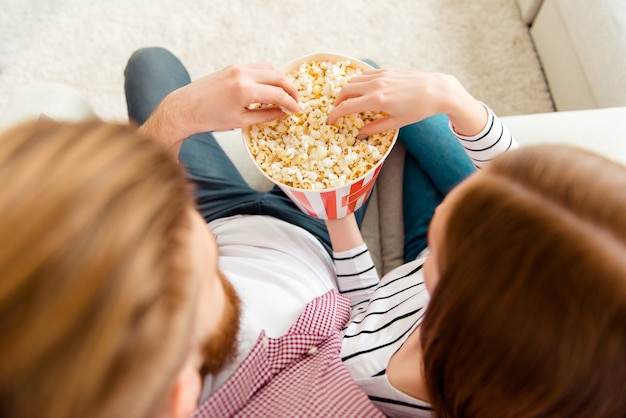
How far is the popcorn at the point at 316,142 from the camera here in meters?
0.70

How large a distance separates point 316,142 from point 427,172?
13.2 inches

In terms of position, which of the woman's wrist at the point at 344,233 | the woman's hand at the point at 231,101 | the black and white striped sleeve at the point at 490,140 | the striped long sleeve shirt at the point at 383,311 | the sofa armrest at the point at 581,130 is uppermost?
the woman's hand at the point at 231,101

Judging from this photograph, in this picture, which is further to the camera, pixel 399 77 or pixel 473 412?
pixel 399 77

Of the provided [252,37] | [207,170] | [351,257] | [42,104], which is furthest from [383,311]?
[252,37]

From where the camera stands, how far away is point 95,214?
354mm

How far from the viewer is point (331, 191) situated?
67cm

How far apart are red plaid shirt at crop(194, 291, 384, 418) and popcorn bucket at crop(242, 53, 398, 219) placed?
164 mm

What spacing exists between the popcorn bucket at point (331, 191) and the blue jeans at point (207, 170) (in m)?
0.15

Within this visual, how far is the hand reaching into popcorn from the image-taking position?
686mm

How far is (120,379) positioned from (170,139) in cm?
55

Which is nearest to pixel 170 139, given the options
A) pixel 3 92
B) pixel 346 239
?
pixel 346 239

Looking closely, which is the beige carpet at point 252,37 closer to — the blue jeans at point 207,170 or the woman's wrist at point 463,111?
the blue jeans at point 207,170

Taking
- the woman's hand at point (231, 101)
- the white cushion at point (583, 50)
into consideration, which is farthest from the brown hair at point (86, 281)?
the white cushion at point (583, 50)

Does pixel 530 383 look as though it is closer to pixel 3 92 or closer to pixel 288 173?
pixel 288 173
